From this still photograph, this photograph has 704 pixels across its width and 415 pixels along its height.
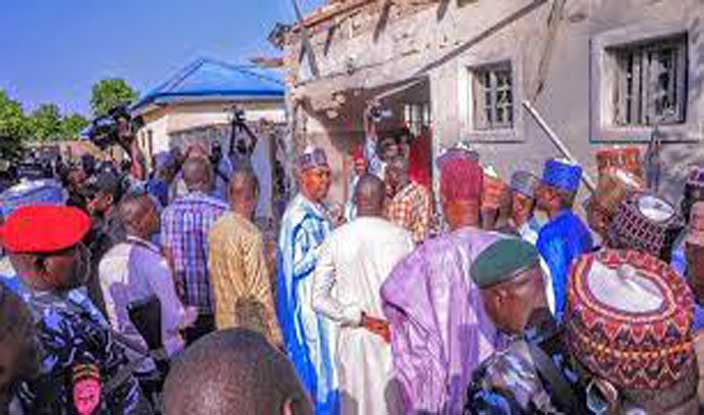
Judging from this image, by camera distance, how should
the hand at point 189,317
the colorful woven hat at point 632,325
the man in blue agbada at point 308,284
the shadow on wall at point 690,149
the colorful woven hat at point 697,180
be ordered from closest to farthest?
the colorful woven hat at point 632,325 < the colorful woven hat at point 697,180 < the hand at point 189,317 < the man in blue agbada at point 308,284 < the shadow on wall at point 690,149

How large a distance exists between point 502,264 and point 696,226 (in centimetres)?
140

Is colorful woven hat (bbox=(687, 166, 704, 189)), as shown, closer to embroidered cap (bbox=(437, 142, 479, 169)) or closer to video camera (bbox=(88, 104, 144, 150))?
embroidered cap (bbox=(437, 142, 479, 169))

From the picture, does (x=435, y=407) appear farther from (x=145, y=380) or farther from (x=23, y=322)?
(x=23, y=322)

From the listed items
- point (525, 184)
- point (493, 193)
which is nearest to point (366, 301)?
point (493, 193)

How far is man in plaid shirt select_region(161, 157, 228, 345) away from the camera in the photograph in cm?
512

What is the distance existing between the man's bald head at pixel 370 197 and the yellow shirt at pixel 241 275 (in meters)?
0.80

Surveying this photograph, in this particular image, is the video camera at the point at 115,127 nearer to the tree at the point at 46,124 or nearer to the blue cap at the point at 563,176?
the blue cap at the point at 563,176

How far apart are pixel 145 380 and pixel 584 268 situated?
2.21 meters

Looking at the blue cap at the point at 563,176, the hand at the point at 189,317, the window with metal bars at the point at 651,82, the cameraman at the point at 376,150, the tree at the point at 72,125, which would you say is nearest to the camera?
the blue cap at the point at 563,176

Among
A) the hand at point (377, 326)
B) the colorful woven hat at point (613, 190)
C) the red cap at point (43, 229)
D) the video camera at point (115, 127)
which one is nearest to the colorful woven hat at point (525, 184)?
the colorful woven hat at point (613, 190)

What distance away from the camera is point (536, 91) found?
7453mm

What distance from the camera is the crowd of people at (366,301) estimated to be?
155 centimetres

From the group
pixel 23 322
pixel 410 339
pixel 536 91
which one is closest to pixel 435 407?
pixel 410 339

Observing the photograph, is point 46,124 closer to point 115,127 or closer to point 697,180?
point 115,127
